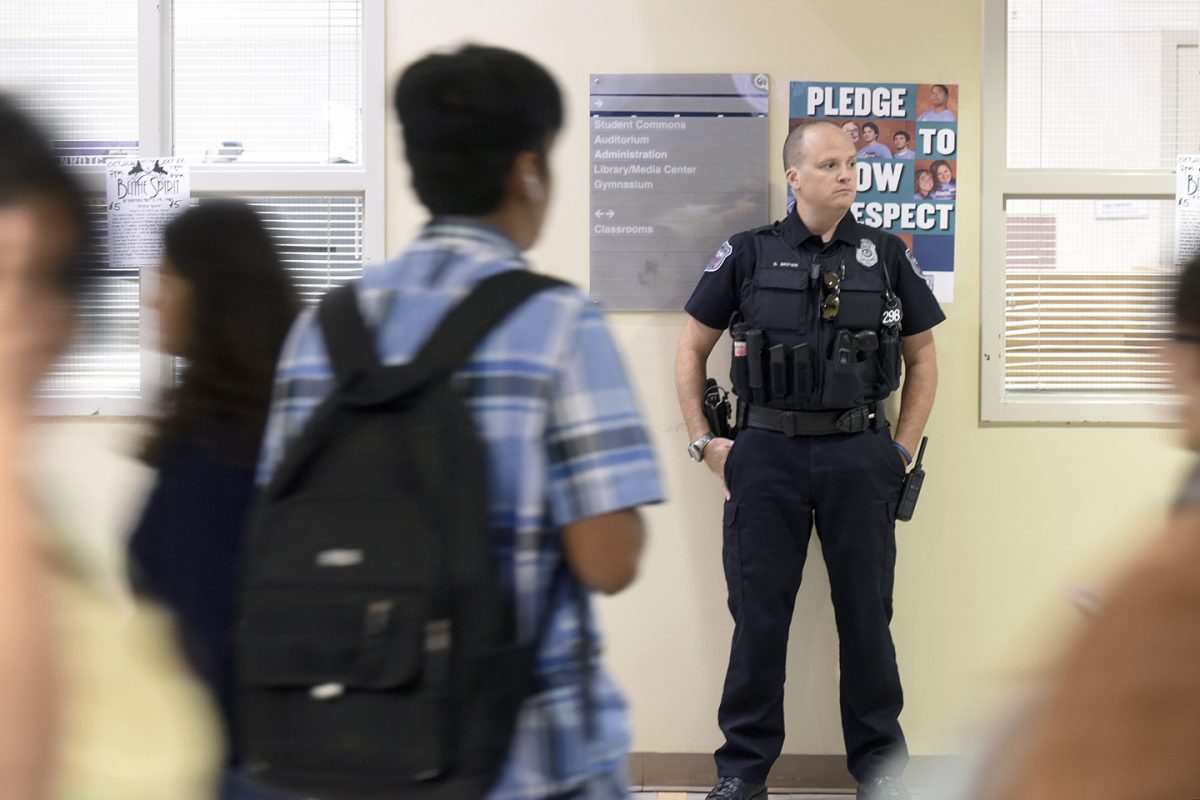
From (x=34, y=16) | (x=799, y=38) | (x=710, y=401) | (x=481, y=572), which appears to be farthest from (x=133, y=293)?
(x=481, y=572)

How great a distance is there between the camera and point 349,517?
1.01 m

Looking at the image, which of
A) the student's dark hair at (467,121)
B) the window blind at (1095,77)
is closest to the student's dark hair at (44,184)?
the student's dark hair at (467,121)

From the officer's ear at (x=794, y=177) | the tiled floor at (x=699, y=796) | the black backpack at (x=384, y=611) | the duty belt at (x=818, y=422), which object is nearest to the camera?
the black backpack at (x=384, y=611)

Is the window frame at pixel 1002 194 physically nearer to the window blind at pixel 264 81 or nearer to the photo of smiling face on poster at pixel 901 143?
the photo of smiling face on poster at pixel 901 143

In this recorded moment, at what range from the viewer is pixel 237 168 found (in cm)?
338

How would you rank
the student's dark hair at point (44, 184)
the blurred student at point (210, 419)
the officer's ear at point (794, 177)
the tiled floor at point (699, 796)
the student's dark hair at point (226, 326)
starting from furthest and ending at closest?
the tiled floor at point (699, 796), the officer's ear at point (794, 177), the student's dark hair at point (226, 326), the blurred student at point (210, 419), the student's dark hair at point (44, 184)

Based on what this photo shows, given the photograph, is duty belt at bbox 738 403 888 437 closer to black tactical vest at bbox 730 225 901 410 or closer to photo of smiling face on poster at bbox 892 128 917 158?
black tactical vest at bbox 730 225 901 410

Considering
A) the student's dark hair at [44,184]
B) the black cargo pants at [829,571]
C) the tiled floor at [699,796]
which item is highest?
the student's dark hair at [44,184]

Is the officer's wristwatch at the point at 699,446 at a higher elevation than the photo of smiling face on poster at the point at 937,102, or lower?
lower

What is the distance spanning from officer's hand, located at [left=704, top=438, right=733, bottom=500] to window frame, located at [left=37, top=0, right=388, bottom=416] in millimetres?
1158

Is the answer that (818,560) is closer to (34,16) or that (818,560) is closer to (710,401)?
(710,401)

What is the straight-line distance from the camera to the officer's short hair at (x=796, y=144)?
10.2ft

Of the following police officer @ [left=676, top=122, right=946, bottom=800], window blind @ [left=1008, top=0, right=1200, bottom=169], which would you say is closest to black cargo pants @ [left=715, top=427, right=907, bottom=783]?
police officer @ [left=676, top=122, right=946, bottom=800]

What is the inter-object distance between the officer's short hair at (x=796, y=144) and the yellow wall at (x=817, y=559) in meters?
0.13
